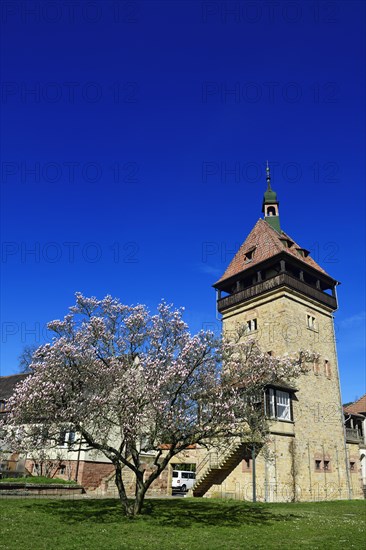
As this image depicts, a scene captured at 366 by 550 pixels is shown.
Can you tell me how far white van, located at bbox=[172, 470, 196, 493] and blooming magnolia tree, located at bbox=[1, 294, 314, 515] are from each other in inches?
806

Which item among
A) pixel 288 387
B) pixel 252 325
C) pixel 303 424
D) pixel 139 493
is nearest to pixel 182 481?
pixel 303 424

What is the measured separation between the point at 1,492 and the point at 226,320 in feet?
72.2

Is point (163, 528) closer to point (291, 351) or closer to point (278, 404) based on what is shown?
point (278, 404)

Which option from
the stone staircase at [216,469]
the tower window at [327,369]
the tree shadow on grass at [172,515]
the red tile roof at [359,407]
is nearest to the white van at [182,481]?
the stone staircase at [216,469]

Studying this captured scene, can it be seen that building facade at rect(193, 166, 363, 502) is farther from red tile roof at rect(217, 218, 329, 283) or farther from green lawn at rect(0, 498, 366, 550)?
green lawn at rect(0, 498, 366, 550)

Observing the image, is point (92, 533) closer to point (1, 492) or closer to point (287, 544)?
point (287, 544)

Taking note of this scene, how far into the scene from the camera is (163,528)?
13172 mm

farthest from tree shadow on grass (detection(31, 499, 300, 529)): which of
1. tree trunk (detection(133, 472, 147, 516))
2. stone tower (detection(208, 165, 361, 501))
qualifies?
stone tower (detection(208, 165, 361, 501))

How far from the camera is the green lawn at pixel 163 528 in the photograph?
10.8m

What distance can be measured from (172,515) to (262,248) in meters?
24.4

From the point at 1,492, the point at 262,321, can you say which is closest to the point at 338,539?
the point at 1,492

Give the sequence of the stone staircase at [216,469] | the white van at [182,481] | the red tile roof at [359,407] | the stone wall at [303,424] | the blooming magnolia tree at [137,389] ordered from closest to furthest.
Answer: the blooming magnolia tree at [137,389], the stone wall at [303,424], the stone staircase at [216,469], the white van at [182,481], the red tile roof at [359,407]

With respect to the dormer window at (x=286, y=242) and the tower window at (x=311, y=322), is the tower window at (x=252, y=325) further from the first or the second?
the dormer window at (x=286, y=242)

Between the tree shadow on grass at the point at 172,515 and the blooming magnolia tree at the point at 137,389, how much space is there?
106 cm
